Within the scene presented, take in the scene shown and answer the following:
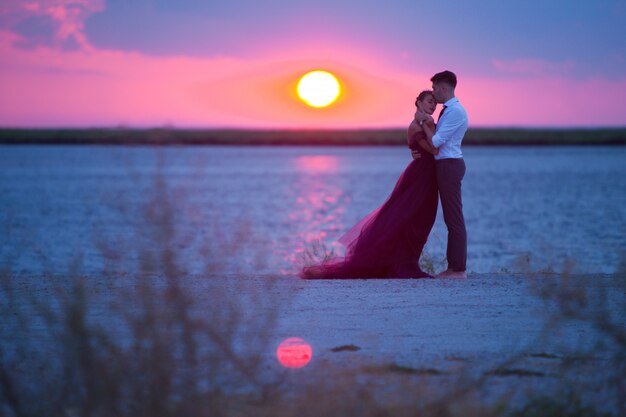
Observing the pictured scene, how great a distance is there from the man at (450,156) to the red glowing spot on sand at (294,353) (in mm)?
3230

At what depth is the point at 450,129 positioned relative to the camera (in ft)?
28.0

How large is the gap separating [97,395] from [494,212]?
29.0 m

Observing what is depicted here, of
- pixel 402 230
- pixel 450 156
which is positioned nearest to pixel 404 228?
pixel 402 230

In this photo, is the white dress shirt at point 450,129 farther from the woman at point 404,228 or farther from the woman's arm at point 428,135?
the woman at point 404,228

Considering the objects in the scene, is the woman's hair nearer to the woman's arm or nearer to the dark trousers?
the woman's arm

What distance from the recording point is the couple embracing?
8688 millimetres

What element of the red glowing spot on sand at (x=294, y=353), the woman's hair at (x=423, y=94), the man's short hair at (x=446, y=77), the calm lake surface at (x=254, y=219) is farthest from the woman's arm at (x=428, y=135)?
the red glowing spot on sand at (x=294, y=353)

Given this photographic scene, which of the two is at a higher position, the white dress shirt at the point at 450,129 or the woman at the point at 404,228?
the white dress shirt at the point at 450,129

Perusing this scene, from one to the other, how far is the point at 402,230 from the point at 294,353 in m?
3.54

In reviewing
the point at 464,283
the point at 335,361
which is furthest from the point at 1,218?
the point at 335,361

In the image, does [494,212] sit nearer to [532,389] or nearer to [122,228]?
[122,228]

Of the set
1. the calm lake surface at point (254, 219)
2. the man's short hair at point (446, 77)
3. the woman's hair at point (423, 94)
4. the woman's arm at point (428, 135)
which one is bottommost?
the calm lake surface at point (254, 219)

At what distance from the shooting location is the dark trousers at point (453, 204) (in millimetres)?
8727

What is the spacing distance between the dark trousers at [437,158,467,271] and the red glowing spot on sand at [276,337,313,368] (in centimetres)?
320
